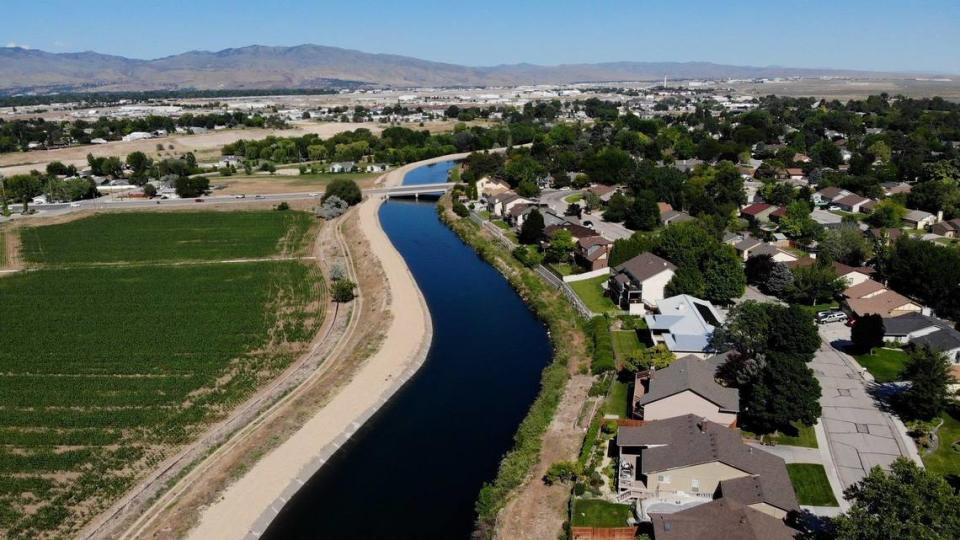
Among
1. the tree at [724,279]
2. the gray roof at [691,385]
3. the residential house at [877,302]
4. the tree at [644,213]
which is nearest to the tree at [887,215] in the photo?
the tree at [644,213]

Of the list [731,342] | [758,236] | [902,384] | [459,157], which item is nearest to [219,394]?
[731,342]

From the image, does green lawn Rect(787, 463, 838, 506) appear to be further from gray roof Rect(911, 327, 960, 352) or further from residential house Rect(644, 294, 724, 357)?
gray roof Rect(911, 327, 960, 352)

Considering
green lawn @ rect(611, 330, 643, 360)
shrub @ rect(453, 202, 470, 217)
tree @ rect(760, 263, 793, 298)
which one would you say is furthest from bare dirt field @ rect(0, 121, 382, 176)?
tree @ rect(760, 263, 793, 298)

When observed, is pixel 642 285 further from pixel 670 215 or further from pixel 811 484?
pixel 670 215

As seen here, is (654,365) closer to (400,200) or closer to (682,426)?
(682,426)

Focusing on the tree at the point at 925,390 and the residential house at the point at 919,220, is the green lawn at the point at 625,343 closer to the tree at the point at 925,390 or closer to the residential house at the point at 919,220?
the tree at the point at 925,390
